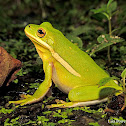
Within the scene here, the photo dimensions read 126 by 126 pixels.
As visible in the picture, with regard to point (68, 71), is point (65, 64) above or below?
above

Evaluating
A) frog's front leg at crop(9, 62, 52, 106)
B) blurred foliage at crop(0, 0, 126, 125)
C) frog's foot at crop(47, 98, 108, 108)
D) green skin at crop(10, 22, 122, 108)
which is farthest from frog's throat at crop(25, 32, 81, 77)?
blurred foliage at crop(0, 0, 126, 125)

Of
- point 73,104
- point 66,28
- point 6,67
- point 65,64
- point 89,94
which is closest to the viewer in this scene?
point 89,94

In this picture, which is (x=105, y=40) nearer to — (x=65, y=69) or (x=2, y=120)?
(x=65, y=69)

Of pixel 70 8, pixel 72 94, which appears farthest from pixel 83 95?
pixel 70 8

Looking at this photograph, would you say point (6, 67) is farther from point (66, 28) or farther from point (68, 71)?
point (66, 28)

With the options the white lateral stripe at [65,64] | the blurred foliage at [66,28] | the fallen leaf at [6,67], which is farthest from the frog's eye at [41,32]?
the blurred foliage at [66,28]

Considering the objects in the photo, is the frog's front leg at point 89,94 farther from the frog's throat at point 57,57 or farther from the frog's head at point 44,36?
Result: the frog's head at point 44,36

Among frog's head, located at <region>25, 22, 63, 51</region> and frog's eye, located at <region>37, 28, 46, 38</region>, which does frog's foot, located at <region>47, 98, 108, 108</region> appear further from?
frog's eye, located at <region>37, 28, 46, 38</region>

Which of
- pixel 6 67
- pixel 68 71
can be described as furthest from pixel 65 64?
pixel 6 67

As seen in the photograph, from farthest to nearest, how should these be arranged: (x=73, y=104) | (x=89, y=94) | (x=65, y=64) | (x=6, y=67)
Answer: (x=6, y=67), (x=65, y=64), (x=73, y=104), (x=89, y=94)
